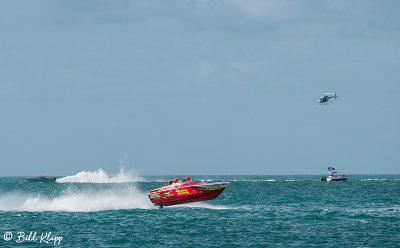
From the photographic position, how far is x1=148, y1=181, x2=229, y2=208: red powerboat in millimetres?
49656

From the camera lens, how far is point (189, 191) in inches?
1964

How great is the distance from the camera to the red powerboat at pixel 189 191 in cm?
4966

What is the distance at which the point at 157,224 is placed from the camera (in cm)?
4094

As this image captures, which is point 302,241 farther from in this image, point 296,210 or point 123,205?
point 123,205
